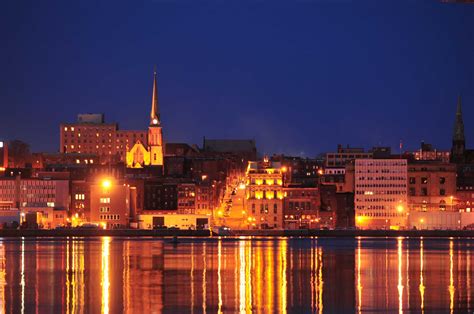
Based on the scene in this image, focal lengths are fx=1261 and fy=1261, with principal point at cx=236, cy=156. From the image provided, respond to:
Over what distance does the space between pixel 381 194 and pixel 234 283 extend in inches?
4057

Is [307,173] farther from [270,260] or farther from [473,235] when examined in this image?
[270,260]

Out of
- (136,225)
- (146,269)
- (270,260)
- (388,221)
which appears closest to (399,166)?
(388,221)

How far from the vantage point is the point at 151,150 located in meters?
190

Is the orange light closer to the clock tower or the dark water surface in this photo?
the clock tower

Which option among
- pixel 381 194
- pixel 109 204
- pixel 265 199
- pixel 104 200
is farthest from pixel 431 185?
pixel 104 200

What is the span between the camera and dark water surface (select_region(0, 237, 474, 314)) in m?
Result: 48.2

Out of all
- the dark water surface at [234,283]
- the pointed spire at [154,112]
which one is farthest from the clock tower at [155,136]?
the dark water surface at [234,283]

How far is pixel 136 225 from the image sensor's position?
154m

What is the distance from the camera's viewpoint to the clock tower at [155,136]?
189 metres

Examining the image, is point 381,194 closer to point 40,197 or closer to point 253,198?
point 253,198

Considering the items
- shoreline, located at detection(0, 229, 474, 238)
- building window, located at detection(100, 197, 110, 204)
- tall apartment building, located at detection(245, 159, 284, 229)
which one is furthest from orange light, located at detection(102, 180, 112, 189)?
tall apartment building, located at detection(245, 159, 284, 229)

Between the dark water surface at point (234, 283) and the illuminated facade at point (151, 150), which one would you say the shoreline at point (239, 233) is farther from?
the dark water surface at point (234, 283)

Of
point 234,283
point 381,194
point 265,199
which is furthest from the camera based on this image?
point 381,194

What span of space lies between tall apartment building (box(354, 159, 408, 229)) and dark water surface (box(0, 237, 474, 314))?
2793 inches
